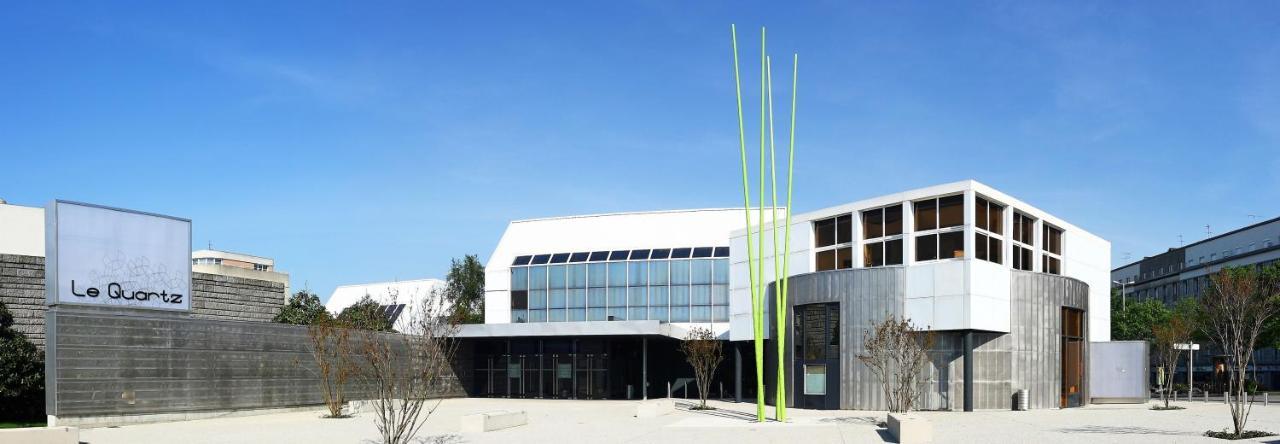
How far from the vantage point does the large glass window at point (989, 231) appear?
37.1 metres

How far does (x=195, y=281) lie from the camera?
1607 inches

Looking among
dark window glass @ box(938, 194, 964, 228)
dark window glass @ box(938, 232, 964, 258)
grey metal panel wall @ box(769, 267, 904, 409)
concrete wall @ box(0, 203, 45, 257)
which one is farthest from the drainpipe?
concrete wall @ box(0, 203, 45, 257)

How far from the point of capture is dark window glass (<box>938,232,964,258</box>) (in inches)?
1449

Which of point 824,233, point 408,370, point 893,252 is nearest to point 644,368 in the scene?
point 824,233

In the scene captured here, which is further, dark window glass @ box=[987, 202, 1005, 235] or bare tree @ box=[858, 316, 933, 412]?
dark window glass @ box=[987, 202, 1005, 235]

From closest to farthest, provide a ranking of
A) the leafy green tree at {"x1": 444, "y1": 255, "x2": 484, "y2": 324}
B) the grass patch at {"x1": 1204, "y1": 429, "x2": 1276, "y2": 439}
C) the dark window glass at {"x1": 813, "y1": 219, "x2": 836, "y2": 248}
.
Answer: the grass patch at {"x1": 1204, "y1": 429, "x2": 1276, "y2": 439} < the dark window glass at {"x1": 813, "y1": 219, "x2": 836, "y2": 248} < the leafy green tree at {"x1": 444, "y1": 255, "x2": 484, "y2": 324}

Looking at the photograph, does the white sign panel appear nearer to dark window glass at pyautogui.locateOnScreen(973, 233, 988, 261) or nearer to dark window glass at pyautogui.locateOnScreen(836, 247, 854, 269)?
dark window glass at pyautogui.locateOnScreen(836, 247, 854, 269)

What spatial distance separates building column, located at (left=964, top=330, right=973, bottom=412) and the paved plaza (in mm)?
832

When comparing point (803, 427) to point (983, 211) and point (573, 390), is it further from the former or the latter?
point (573, 390)

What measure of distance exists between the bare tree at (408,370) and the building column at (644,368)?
906 cm

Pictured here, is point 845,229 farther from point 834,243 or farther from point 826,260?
point 826,260

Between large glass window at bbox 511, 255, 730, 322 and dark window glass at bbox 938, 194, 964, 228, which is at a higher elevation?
dark window glass at bbox 938, 194, 964, 228

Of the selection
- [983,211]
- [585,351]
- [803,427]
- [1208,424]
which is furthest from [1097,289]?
[803,427]

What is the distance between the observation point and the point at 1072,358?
4097 cm
